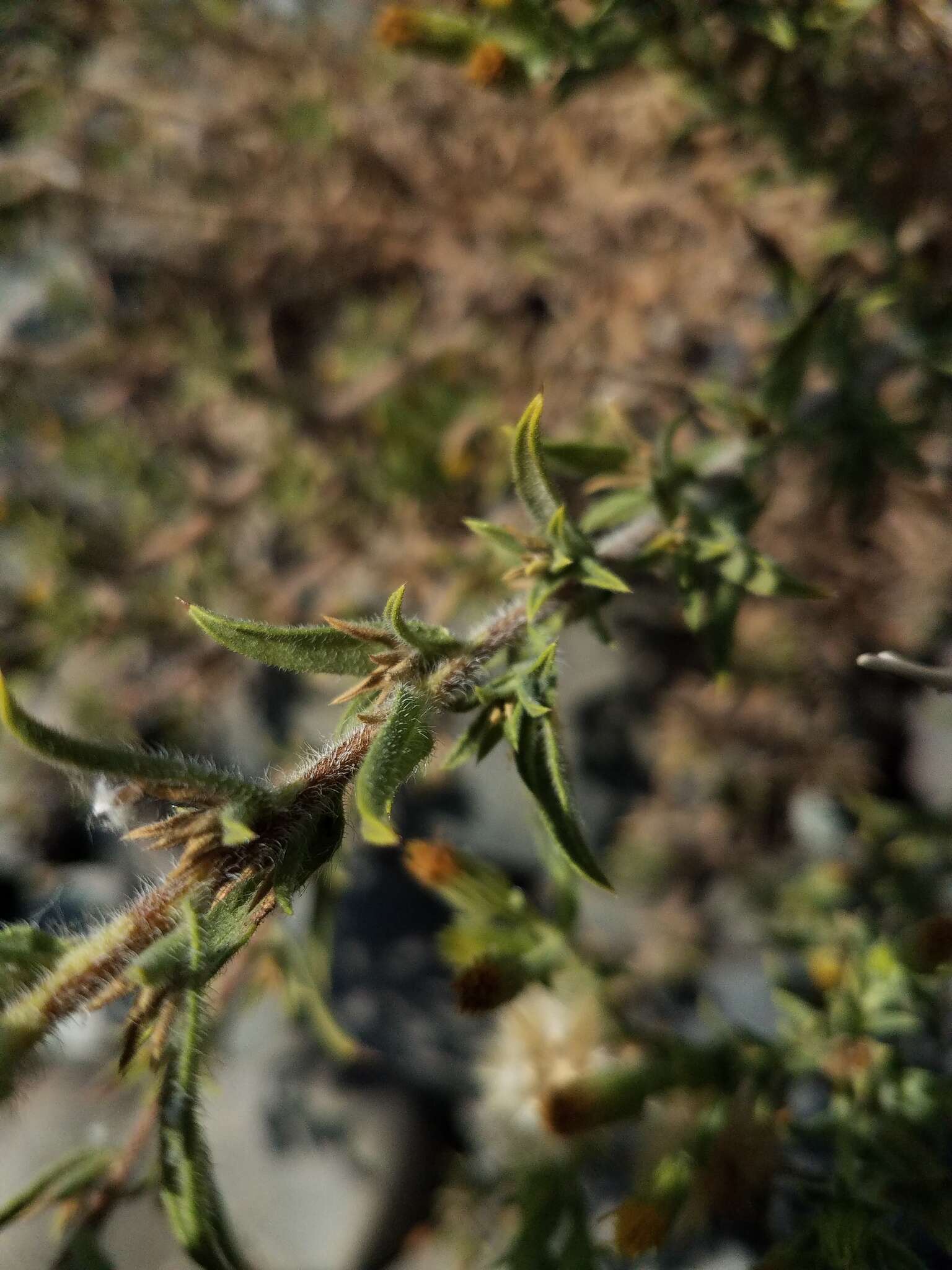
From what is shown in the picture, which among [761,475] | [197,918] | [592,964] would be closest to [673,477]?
[761,475]

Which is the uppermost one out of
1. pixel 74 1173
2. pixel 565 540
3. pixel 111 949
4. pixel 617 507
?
pixel 565 540

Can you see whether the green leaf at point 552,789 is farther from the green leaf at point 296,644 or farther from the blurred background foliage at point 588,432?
the blurred background foliage at point 588,432

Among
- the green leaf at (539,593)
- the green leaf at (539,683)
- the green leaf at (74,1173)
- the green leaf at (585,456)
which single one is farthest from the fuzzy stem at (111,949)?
the green leaf at (74,1173)

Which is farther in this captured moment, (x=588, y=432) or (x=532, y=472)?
(x=588, y=432)

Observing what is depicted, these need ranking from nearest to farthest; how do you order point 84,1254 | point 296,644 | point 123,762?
point 123,762 < point 296,644 < point 84,1254

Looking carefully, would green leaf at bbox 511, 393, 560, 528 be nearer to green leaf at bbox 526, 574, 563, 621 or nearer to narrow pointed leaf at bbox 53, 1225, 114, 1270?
green leaf at bbox 526, 574, 563, 621

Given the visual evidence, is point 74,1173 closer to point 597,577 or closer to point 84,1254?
point 84,1254

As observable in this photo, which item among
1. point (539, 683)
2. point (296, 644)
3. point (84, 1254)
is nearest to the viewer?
point (296, 644)

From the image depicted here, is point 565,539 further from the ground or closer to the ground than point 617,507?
further from the ground

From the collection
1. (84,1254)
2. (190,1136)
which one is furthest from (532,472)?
(84,1254)
